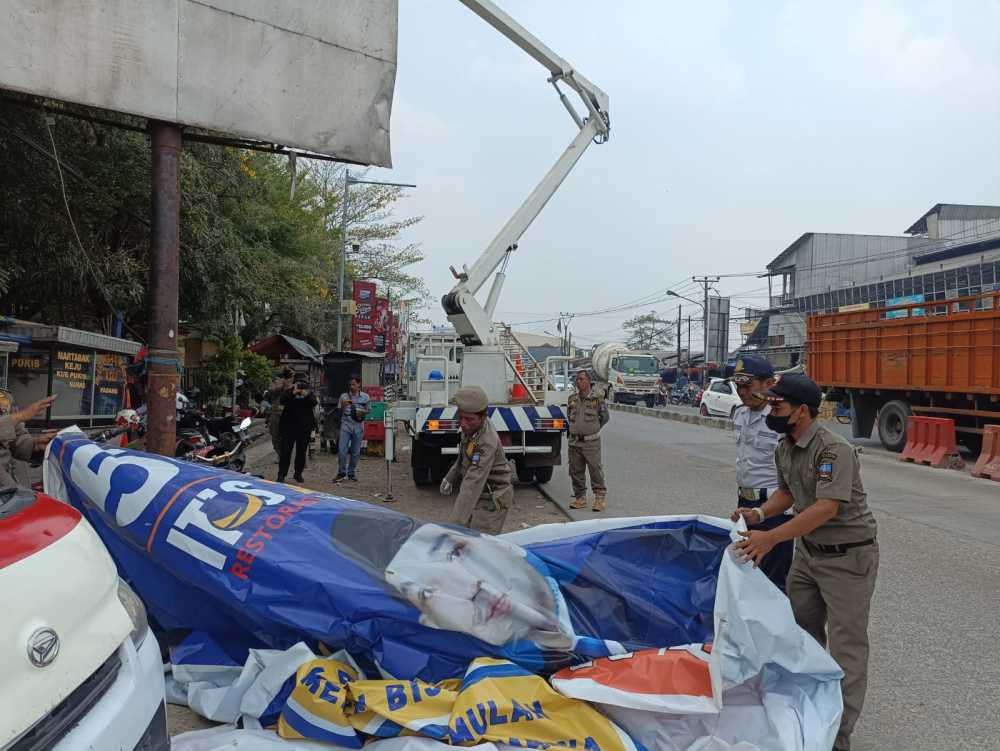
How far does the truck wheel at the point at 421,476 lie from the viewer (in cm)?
1052

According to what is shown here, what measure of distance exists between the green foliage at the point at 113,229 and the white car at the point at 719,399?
1557 cm

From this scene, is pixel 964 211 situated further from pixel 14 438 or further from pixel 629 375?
→ pixel 14 438

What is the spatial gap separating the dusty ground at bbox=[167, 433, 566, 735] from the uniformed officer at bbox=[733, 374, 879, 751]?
455 centimetres

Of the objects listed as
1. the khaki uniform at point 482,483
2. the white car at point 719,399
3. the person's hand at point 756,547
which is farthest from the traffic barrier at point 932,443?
the person's hand at point 756,547

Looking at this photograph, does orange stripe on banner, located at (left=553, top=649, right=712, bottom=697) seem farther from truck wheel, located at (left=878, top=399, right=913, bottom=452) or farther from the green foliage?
truck wheel, located at (left=878, top=399, right=913, bottom=452)

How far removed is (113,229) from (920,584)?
1250 centimetres

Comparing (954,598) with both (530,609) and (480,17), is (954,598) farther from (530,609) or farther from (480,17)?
(480,17)

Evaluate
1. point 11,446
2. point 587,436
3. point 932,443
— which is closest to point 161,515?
point 11,446

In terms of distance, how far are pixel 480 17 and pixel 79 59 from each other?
25.8ft

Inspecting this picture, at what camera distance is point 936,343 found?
1430 centimetres

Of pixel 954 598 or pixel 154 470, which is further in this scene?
pixel 954 598

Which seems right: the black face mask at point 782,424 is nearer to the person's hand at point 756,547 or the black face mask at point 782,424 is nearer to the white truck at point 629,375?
the person's hand at point 756,547

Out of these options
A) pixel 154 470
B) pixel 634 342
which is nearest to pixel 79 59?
pixel 154 470

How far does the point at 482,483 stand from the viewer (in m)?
4.91
